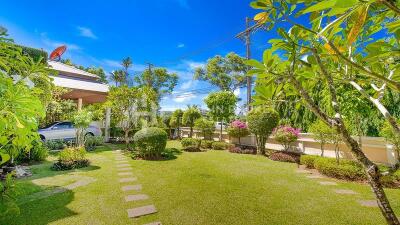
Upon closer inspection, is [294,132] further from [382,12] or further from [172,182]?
[382,12]

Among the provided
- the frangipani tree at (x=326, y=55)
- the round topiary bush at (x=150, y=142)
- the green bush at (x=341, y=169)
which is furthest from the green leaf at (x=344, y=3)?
the round topiary bush at (x=150, y=142)

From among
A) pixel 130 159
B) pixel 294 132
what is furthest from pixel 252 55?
pixel 130 159

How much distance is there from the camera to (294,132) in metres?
11.0

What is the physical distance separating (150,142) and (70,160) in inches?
128

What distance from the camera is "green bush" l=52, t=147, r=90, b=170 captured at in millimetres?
8145

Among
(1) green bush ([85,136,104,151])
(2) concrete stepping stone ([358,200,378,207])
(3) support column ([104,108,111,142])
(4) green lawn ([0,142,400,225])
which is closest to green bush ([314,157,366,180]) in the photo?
(4) green lawn ([0,142,400,225])

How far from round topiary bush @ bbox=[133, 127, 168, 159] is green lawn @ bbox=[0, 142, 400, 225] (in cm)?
248

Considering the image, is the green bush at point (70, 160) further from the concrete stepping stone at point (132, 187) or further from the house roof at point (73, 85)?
the house roof at point (73, 85)

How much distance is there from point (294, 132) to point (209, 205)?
7799mm

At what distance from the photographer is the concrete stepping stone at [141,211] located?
166 inches

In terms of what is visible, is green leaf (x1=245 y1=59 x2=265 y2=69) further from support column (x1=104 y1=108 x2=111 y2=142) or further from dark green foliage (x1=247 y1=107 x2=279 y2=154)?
A: support column (x1=104 y1=108 x2=111 y2=142)

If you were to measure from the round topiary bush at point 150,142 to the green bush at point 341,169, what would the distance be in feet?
21.9

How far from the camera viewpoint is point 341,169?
6.87 meters

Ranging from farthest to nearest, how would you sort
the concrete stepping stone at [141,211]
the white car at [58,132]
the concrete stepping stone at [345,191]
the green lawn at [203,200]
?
1. the white car at [58,132]
2. the concrete stepping stone at [345,191]
3. the concrete stepping stone at [141,211]
4. the green lawn at [203,200]
